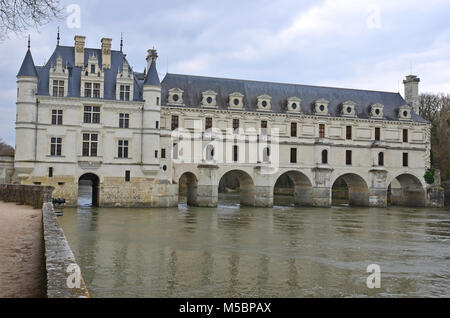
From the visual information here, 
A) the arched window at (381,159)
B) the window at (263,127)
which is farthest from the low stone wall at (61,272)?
the arched window at (381,159)

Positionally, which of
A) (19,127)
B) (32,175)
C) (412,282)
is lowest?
(412,282)

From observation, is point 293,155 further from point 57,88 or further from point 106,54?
point 57,88

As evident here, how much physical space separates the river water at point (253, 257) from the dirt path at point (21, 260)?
1.37 metres

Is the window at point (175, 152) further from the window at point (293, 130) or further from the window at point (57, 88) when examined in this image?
the window at point (293, 130)

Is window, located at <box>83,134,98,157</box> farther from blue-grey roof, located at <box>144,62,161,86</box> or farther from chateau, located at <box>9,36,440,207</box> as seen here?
blue-grey roof, located at <box>144,62,161,86</box>

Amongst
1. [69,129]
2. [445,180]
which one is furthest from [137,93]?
[445,180]

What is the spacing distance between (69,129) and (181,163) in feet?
28.8

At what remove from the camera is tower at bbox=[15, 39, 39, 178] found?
32.7 meters

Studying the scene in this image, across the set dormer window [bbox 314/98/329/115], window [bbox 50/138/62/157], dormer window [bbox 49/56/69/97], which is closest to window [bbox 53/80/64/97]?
dormer window [bbox 49/56/69/97]

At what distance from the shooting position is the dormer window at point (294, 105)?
135 feet

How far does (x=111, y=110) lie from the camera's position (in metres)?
34.6

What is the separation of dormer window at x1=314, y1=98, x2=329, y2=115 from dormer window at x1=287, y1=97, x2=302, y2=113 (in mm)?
1661
